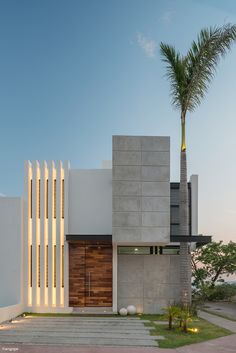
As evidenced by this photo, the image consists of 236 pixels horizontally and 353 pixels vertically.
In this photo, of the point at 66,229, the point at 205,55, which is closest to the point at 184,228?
the point at 66,229

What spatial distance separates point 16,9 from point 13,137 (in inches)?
285

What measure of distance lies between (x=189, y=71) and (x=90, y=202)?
21.1ft

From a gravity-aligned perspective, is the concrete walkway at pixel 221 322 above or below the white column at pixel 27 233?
below

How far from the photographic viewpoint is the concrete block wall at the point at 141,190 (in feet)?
45.2

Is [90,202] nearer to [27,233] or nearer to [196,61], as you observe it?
[27,233]

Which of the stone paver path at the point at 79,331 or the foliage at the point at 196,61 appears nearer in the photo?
the stone paver path at the point at 79,331

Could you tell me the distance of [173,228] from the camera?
16.2 m

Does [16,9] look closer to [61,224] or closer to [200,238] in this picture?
[61,224]

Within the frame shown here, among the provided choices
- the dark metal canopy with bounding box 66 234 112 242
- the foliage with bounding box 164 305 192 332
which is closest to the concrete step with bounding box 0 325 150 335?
the foliage with bounding box 164 305 192 332

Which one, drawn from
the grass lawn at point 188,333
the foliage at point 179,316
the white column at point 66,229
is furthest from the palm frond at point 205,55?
the grass lawn at point 188,333

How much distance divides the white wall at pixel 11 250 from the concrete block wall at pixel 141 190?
3.95 meters

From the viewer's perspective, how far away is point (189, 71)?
547 inches

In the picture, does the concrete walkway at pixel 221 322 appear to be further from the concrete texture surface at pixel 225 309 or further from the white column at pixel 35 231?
the white column at pixel 35 231

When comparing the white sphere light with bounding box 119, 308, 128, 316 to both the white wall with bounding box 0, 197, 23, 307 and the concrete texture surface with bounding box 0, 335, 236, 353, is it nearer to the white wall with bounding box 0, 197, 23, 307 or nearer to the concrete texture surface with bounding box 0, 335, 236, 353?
the white wall with bounding box 0, 197, 23, 307
